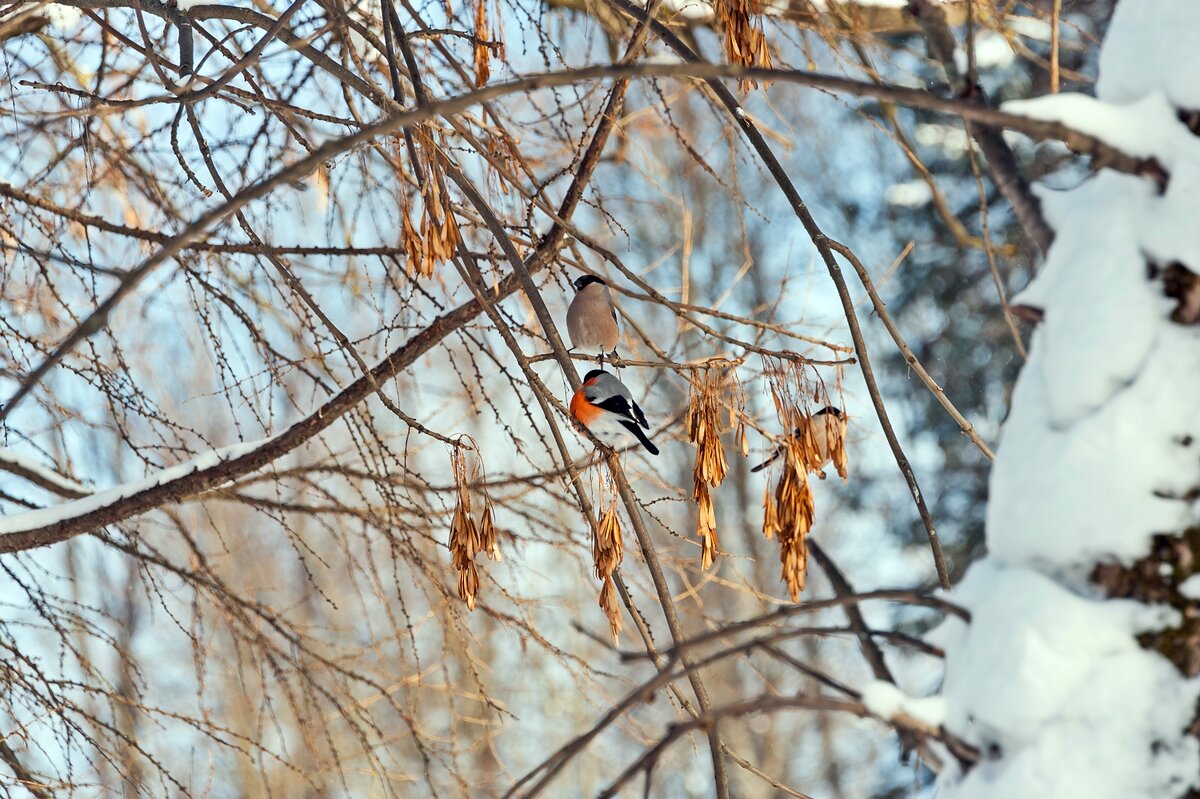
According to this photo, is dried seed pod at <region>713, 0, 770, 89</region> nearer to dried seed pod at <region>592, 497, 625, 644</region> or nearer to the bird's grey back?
dried seed pod at <region>592, 497, 625, 644</region>

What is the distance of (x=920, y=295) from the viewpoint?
748 centimetres

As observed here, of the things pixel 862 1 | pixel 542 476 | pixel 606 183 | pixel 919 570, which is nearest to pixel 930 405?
pixel 919 570

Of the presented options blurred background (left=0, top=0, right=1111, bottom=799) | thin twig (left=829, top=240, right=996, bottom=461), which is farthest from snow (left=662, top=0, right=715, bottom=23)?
thin twig (left=829, top=240, right=996, bottom=461)

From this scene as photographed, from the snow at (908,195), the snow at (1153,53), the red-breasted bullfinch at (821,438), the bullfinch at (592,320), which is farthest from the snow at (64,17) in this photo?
the snow at (908,195)

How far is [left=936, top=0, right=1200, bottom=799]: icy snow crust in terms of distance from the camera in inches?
34.6

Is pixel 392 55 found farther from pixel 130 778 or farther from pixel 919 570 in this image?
pixel 919 570

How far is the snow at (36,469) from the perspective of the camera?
7.89 feet

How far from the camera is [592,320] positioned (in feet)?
10.8

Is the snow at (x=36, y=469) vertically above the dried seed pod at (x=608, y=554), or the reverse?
the snow at (x=36, y=469)

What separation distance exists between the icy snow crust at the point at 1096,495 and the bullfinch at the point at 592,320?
7.38 feet

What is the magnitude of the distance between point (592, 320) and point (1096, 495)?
242 centimetres

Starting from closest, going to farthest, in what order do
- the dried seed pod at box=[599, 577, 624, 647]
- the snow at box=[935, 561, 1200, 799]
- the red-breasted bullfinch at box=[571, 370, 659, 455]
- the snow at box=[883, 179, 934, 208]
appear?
the snow at box=[935, 561, 1200, 799] → the dried seed pod at box=[599, 577, 624, 647] → the red-breasted bullfinch at box=[571, 370, 659, 455] → the snow at box=[883, 179, 934, 208]

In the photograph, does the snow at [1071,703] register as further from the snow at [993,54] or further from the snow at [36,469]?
the snow at [993,54]

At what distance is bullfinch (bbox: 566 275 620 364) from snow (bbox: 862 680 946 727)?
2.32 m
